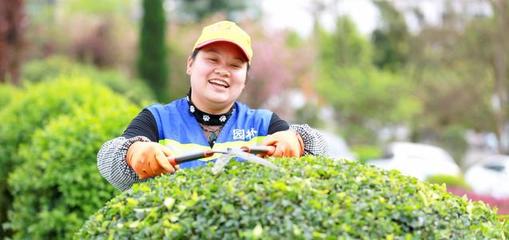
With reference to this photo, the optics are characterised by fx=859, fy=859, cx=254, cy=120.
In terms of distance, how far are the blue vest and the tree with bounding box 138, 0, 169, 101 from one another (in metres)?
20.1

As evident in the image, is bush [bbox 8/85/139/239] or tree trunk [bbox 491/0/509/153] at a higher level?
tree trunk [bbox 491/0/509/153]

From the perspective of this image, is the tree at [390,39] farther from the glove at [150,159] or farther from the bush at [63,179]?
the glove at [150,159]

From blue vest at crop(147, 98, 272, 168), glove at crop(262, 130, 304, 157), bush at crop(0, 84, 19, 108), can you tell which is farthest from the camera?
bush at crop(0, 84, 19, 108)

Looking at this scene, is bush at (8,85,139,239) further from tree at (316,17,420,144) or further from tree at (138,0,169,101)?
tree at (316,17,420,144)

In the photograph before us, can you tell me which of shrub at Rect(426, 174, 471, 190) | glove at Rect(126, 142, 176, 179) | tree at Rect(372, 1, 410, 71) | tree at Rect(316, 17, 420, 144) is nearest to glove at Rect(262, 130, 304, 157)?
glove at Rect(126, 142, 176, 179)

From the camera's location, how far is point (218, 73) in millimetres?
3438

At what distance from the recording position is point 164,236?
97.5 inches

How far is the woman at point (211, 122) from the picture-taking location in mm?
3277

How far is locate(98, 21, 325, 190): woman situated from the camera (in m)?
3.28

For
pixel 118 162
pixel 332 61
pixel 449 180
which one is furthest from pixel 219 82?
pixel 332 61

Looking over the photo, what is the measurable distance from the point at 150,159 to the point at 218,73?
0.56 meters

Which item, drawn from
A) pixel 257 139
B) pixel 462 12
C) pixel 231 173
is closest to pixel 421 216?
pixel 231 173

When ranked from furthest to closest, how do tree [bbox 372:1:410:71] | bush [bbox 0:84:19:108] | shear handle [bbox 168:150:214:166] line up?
tree [bbox 372:1:410:71]
bush [bbox 0:84:19:108]
shear handle [bbox 168:150:214:166]

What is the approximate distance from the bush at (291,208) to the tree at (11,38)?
13.7 meters
